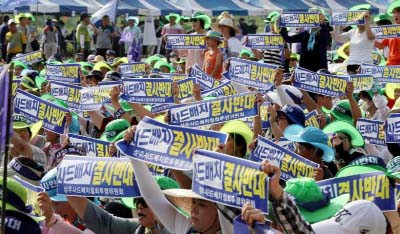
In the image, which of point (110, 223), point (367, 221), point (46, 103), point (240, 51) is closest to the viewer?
point (367, 221)

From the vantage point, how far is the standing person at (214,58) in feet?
44.7

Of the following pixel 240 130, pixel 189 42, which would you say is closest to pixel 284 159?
pixel 240 130

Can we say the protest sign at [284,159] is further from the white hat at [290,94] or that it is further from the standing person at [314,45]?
the standing person at [314,45]

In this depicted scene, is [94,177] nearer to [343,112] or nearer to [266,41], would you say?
[343,112]

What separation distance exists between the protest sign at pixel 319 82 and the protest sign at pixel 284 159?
327 centimetres

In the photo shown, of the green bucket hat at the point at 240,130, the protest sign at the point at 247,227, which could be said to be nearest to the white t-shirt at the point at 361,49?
the green bucket hat at the point at 240,130

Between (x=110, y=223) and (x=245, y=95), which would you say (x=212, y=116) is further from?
(x=110, y=223)

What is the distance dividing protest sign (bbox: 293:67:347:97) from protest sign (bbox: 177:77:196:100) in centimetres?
126

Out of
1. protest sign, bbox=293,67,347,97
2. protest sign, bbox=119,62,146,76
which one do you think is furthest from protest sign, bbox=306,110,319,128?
protest sign, bbox=119,62,146,76

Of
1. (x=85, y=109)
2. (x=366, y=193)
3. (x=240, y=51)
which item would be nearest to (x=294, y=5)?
(x=240, y=51)

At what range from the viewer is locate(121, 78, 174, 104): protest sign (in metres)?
10.8

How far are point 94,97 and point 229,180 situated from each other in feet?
20.5

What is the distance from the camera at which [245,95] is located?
8781 millimetres

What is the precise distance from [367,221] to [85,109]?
6303 millimetres
